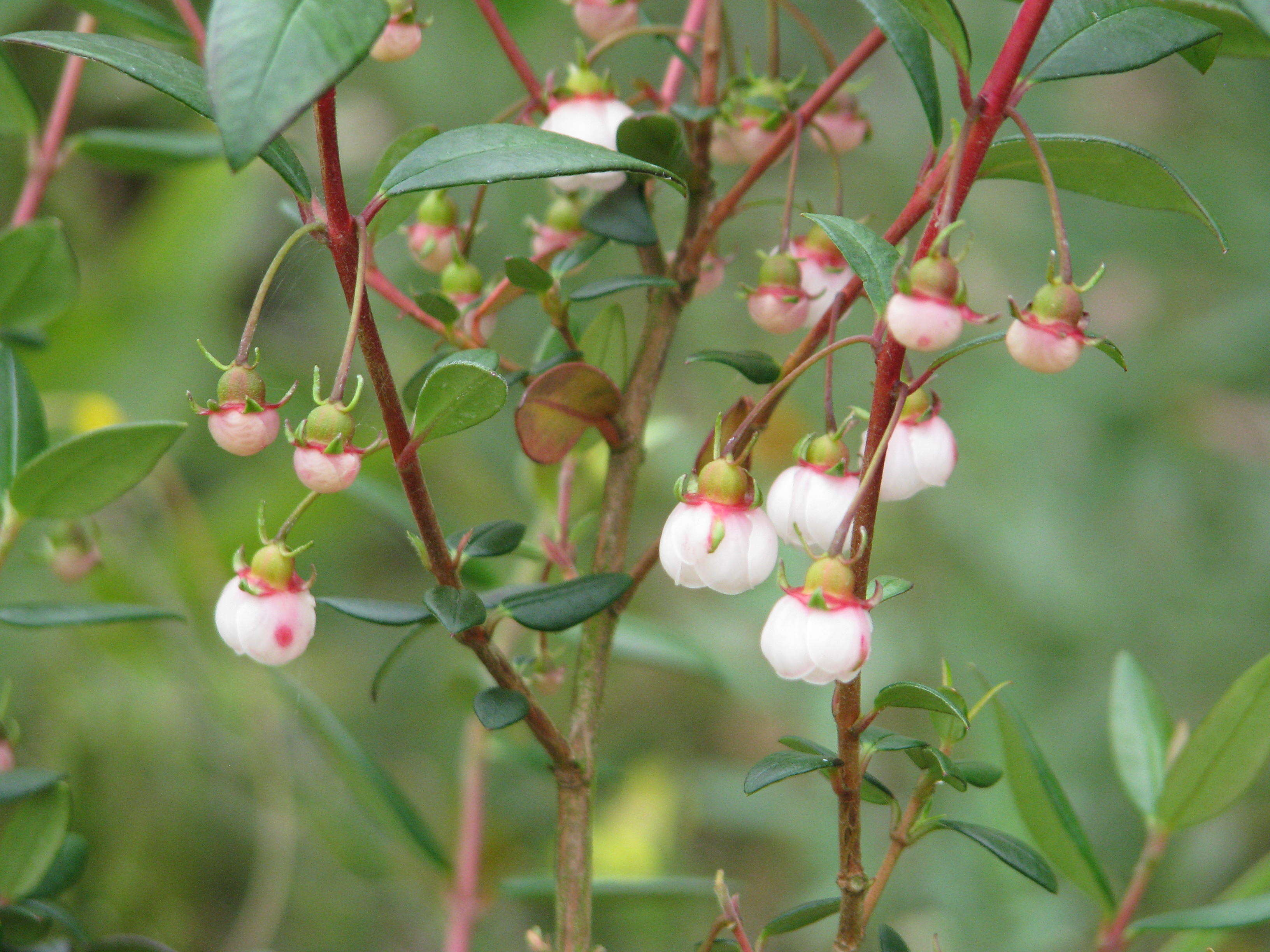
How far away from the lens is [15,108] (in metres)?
0.71

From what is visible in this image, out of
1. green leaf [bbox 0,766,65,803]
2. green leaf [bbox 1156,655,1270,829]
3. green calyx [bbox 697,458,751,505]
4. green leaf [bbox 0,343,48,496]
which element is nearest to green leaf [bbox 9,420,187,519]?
green leaf [bbox 0,343,48,496]

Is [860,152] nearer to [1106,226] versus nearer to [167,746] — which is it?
[1106,226]

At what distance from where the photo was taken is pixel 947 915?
118 cm

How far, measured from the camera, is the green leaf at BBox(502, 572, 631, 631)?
0.49 metres

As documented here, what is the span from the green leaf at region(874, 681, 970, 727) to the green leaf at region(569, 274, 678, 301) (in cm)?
19

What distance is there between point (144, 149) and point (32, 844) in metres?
0.42

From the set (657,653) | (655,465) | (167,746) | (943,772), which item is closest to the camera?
(943,772)

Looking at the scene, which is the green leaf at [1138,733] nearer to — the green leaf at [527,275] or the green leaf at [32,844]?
the green leaf at [527,275]

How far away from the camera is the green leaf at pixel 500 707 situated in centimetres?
46

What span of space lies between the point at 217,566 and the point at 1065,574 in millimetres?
893

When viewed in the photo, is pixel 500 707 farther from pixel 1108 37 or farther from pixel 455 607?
pixel 1108 37

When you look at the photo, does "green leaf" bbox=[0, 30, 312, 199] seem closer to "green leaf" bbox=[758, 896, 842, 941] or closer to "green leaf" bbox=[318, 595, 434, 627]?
"green leaf" bbox=[318, 595, 434, 627]

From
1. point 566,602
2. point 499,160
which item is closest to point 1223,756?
point 566,602

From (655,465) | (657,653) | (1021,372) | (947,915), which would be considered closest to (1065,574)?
(1021,372)
